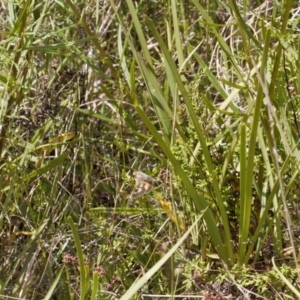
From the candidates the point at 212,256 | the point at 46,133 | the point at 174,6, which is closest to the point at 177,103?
the point at 174,6

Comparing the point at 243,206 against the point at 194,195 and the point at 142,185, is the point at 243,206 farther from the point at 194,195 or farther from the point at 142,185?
the point at 142,185

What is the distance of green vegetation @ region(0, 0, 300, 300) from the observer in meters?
1.21

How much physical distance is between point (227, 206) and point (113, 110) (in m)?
0.56

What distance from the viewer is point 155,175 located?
1.49m

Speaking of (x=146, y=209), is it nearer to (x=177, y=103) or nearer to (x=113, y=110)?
(x=177, y=103)

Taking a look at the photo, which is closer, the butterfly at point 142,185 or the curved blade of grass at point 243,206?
the curved blade of grass at point 243,206

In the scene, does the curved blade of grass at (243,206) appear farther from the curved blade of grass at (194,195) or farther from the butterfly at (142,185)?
the butterfly at (142,185)

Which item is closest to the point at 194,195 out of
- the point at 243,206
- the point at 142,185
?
the point at 243,206

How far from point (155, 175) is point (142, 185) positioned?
9cm

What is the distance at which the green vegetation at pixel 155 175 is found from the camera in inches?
47.7

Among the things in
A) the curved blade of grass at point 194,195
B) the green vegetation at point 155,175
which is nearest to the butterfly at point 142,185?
the green vegetation at point 155,175

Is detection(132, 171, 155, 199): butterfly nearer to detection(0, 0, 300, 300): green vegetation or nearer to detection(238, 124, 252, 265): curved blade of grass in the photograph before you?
detection(0, 0, 300, 300): green vegetation

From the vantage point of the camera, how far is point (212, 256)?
129 cm

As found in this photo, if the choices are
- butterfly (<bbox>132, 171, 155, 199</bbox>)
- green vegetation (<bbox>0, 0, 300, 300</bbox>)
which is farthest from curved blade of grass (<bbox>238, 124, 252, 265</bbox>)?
butterfly (<bbox>132, 171, 155, 199</bbox>)
